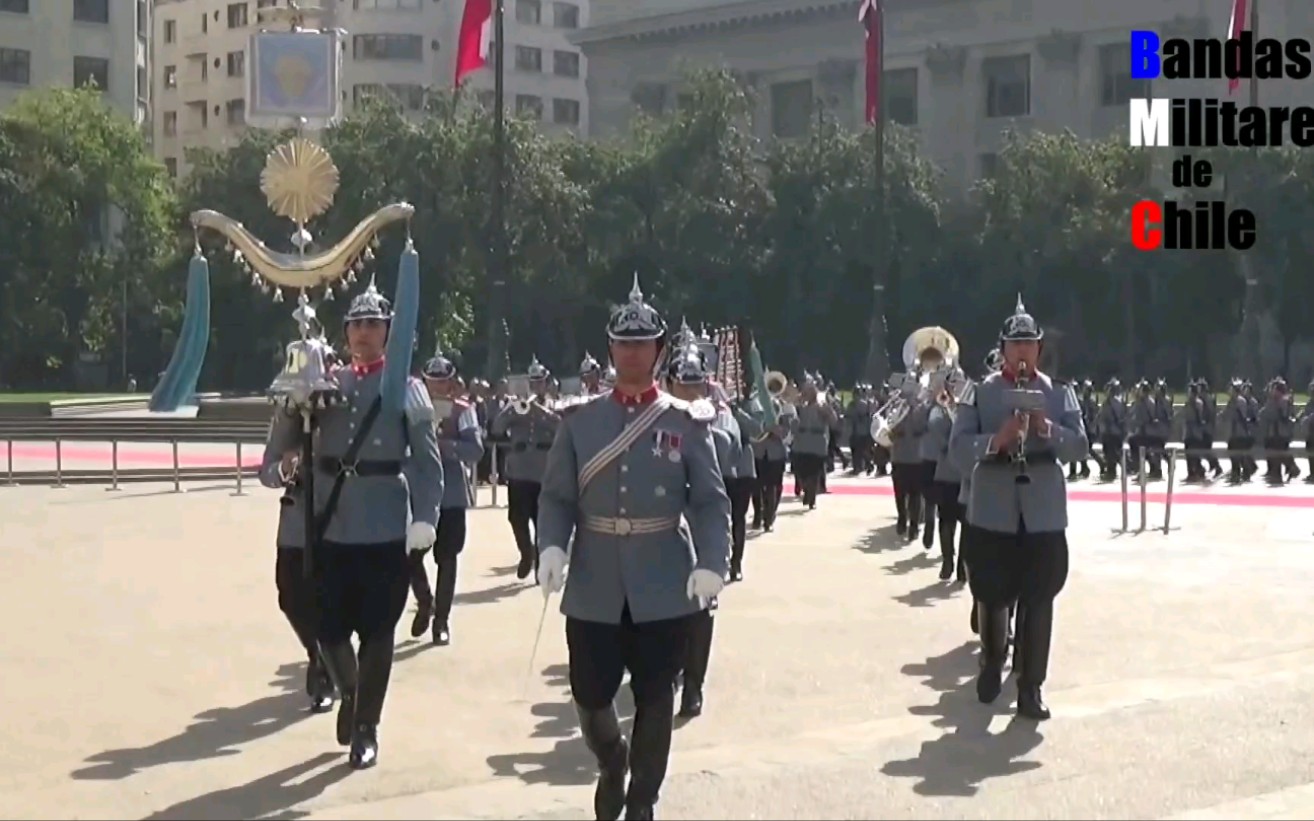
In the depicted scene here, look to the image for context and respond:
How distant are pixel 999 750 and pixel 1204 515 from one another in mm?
16369

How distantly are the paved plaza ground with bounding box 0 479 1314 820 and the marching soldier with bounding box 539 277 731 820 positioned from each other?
2.27 feet

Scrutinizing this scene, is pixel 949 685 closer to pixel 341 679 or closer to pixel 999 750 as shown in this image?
pixel 999 750

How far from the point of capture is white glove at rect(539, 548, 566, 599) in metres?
7.33

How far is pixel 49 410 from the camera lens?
47.8 m

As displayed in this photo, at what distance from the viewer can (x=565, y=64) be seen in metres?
107

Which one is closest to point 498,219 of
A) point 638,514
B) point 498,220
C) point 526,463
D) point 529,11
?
point 498,220

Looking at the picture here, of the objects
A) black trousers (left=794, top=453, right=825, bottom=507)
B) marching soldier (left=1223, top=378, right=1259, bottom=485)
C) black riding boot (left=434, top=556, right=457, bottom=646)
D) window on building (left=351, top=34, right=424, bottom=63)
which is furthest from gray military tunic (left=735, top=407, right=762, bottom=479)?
window on building (left=351, top=34, right=424, bottom=63)

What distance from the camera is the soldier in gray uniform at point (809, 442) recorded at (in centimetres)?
2697

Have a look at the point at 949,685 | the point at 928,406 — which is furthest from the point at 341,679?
the point at 928,406

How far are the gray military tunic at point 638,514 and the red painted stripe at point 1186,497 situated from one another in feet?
66.9

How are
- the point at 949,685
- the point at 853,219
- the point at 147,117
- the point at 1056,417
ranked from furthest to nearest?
the point at 147,117 → the point at 853,219 → the point at 949,685 → the point at 1056,417

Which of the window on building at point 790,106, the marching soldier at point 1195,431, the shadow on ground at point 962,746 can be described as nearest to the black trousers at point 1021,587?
Answer: the shadow on ground at point 962,746

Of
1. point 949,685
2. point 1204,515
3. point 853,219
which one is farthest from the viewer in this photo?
point 853,219

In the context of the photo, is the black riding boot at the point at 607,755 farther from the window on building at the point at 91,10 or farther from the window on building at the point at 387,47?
the window on building at the point at 387,47
